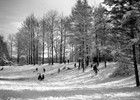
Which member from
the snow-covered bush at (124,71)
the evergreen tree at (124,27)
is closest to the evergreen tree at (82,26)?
the snow-covered bush at (124,71)

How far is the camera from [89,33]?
28.9m

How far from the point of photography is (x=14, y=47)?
58281mm

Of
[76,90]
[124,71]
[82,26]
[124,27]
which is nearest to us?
[76,90]

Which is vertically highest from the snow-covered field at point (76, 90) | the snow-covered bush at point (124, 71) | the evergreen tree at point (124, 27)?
the evergreen tree at point (124, 27)

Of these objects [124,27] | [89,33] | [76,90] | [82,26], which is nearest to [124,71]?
[124,27]

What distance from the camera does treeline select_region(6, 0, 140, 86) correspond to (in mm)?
13367

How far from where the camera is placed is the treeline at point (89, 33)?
13.4 m

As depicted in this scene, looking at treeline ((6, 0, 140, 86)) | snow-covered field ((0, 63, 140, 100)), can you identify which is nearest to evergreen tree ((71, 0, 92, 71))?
treeline ((6, 0, 140, 86))

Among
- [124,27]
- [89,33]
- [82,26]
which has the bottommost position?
[124,27]

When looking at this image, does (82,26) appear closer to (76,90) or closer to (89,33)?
(89,33)

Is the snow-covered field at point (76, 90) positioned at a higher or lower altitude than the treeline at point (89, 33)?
lower

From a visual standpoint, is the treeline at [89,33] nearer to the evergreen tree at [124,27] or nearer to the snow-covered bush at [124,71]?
the evergreen tree at [124,27]

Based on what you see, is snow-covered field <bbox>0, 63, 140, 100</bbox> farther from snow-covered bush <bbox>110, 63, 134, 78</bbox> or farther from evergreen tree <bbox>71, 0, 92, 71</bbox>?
evergreen tree <bbox>71, 0, 92, 71</bbox>

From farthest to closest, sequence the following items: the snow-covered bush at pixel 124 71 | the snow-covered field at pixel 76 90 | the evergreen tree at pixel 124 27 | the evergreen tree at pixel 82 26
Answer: the evergreen tree at pixel 82 26 < the snow-covered bush at pixel 124 71 < the evergreen tree at pixel 124 27 < the snow-covered field at pixel 76 90
